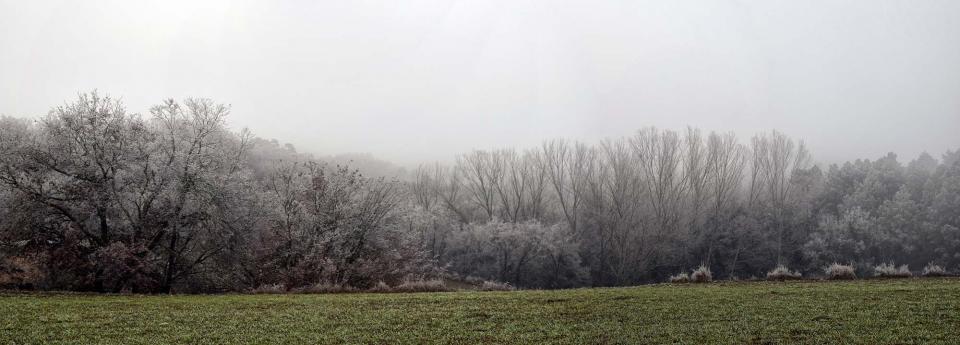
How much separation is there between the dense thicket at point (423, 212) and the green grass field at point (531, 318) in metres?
8.49

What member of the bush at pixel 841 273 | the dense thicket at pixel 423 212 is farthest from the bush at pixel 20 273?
the bush at pixel 841 273

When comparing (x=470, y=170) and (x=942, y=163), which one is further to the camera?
(x=470, y=170)

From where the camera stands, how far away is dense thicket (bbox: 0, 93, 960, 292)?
2392 centimetres

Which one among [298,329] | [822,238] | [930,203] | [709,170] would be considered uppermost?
[709,170]

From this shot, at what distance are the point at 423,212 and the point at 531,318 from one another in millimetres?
43361

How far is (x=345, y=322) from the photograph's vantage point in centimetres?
1277

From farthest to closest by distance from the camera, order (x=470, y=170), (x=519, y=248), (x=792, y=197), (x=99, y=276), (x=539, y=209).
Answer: (x=470, y=170), (x=539, y=209), (x=792, y=197), (x=519, y=248), (x=99, y=276)

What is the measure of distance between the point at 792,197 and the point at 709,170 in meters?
9.04

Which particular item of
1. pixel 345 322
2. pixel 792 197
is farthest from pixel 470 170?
pixel 345 322

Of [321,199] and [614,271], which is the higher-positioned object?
[321,199]

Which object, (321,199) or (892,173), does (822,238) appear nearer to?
(892,173)

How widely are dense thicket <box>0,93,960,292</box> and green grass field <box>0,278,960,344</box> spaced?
849cm

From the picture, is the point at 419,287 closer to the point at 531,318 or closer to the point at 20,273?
the point at 531,318

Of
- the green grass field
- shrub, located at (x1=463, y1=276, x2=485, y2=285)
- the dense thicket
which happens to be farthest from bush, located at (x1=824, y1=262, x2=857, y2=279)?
shrub, located at (x1=463, y1=276, x2=485, y2=285)
